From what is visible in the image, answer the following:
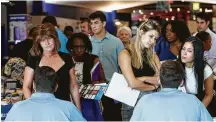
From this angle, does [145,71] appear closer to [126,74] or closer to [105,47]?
[126,74]

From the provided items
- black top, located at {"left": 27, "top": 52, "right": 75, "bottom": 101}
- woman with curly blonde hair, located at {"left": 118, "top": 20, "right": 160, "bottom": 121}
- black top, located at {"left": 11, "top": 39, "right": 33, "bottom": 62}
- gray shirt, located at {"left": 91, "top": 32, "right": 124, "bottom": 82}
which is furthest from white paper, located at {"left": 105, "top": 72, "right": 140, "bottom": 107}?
black top, located at {"left": 11, "top": 39, "right": 33, "bottom": 62}

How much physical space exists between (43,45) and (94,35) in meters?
1.47

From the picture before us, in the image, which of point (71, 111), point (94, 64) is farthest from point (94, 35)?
point (71, 111)

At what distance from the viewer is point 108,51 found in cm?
462

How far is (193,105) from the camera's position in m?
2.44

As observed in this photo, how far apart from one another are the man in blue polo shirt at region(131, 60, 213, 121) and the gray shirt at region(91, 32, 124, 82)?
A: 203cm

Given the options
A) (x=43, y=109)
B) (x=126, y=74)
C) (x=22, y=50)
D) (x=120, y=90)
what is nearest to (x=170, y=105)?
(x=43, y=109)

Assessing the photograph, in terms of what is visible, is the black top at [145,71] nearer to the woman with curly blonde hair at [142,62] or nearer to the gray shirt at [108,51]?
the woman with curly blonde hair at [142,62]

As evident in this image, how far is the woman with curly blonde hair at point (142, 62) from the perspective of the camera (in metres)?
3.22

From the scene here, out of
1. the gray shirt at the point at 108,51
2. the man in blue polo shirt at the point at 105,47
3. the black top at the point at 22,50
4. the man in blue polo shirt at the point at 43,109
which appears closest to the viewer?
the man in blue polo shirt at the point at 43,109

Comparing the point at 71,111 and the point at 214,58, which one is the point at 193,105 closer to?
the point at 71,111

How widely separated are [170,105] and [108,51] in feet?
7.48

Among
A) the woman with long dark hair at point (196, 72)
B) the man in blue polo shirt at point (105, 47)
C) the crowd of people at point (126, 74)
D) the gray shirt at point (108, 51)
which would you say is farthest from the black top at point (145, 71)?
the gray shirt at point (108, 51)

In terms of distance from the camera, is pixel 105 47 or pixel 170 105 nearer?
pixel 170 105
